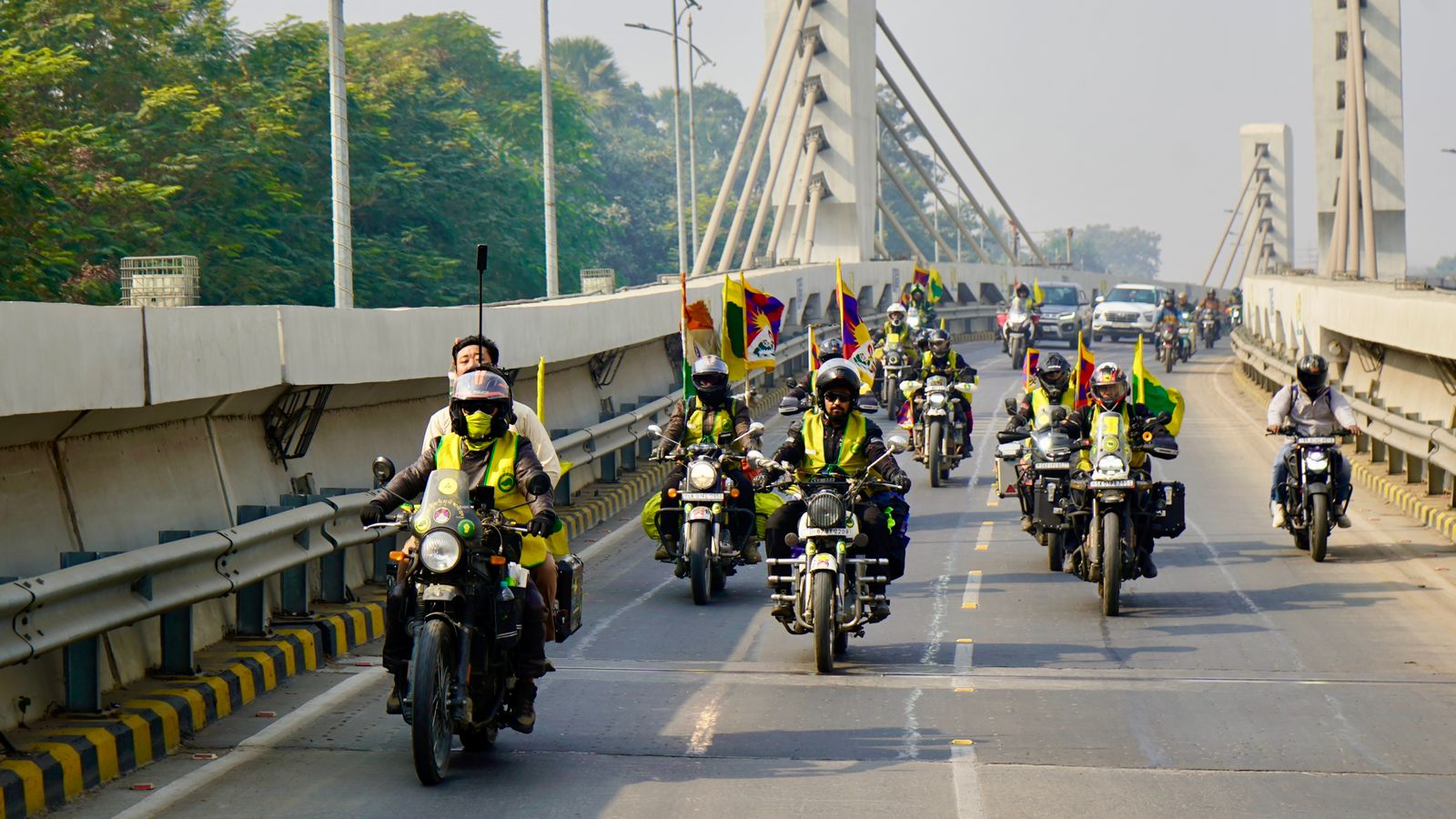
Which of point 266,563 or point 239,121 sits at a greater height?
point 239,121

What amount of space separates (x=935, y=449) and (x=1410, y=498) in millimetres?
5177

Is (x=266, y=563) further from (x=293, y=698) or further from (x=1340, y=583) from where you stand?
(x=1340, y=583)

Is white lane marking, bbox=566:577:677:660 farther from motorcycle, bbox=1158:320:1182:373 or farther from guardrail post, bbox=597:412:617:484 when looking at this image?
motorcycle, bbox=1158:320:1182:373

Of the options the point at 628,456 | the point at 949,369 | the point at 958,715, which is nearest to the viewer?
the point at 958,715

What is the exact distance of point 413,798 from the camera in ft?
26.0

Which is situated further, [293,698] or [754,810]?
[293,698]

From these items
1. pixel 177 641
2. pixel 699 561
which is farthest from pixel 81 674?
pixel 699 561

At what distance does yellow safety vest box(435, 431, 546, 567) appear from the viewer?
28.6 ft

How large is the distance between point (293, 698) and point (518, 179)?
179 feet

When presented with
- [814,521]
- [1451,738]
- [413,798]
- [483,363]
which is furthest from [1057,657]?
[413,798]

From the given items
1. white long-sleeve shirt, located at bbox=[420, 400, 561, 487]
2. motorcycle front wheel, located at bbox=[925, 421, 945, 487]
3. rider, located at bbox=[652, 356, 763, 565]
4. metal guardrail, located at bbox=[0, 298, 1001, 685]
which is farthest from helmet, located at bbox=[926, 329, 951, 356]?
white long-sleeve shirt, located at bbox=[420, 400, 561, 487]

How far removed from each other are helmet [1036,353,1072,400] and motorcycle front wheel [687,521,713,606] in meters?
3.70

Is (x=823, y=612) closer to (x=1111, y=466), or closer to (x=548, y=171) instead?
(x=1111, y=466)

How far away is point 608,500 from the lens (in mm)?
19875
